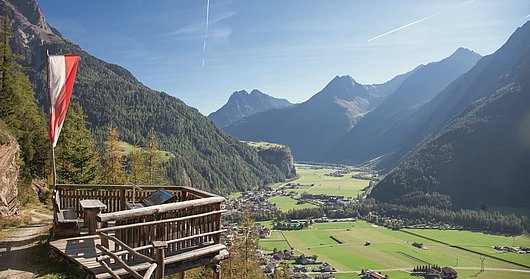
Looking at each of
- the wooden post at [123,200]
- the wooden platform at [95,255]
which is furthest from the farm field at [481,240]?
the wooden platform at [95,255]

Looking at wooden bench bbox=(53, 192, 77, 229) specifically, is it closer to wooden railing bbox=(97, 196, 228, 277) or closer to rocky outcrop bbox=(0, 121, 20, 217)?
wooden railing bbox=(97, 196, 228, 277)

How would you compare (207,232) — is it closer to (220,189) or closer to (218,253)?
(218,253)

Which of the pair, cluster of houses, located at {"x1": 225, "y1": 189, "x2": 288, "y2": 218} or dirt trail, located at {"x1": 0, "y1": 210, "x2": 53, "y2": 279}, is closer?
dirt trail, located at {"x1": 0, "y1": 210, "x2": 53, "y2": 279}

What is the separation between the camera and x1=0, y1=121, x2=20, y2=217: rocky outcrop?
1534 cm

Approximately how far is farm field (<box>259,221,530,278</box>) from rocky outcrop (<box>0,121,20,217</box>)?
64524 millimetres

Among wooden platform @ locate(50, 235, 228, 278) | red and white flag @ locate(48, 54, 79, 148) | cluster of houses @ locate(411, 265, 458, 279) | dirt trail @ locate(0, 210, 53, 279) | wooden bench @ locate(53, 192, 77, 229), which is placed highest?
red and white flag @ locate(48, 54, 79, 148)

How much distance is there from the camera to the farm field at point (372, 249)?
262 ft

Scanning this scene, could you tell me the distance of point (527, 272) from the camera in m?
78.4

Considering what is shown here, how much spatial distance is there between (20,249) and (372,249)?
9039 centimetres

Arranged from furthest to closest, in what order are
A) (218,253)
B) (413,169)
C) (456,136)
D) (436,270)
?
1. (456,136)
2. (413,169)
3. (436,270)
4. (218,253)

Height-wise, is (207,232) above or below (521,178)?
above

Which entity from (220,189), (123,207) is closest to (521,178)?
(220,189)

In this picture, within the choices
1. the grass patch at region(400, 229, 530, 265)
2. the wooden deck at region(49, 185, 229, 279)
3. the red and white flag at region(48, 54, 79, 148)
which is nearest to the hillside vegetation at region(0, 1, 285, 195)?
the grass patch at region(400, 229, 530, 265)

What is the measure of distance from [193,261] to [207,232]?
0.81 meters
